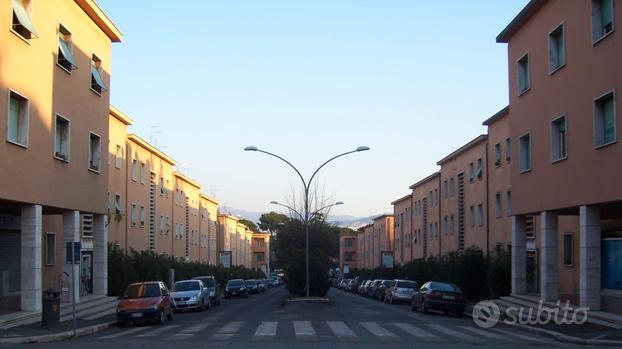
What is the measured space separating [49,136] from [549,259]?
63.8 feet

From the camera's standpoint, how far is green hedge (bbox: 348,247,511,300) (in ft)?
120

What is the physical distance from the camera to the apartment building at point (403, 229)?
78.6 m

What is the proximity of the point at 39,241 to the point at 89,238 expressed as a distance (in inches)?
582

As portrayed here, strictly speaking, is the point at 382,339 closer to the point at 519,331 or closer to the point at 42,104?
the point at 519,331

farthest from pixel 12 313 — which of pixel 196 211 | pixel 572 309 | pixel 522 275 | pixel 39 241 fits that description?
pixel 196 211

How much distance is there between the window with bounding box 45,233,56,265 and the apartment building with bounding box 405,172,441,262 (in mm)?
34459

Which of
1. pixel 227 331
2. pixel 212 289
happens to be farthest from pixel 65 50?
pixel 212 289

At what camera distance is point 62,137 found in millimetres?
29922

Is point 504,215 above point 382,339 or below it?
above

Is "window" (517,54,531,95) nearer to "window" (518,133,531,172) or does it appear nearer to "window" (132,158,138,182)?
"window" (518,133,531,172)

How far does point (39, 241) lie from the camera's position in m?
26.2

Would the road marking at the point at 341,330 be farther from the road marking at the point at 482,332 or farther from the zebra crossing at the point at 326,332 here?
the road marking at the point at 482,332

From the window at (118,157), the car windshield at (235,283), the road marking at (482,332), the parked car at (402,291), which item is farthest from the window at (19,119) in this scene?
the car windshield at (235,283)
